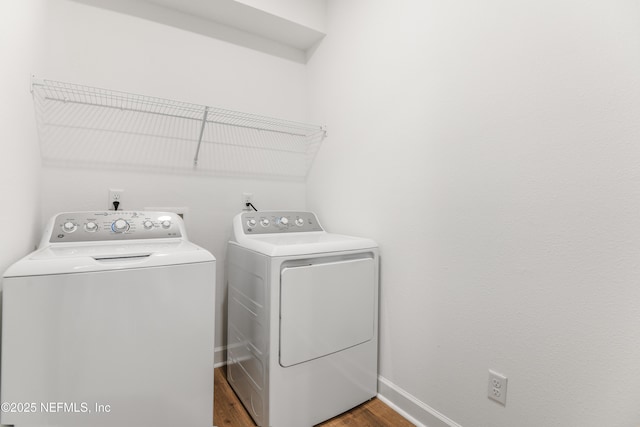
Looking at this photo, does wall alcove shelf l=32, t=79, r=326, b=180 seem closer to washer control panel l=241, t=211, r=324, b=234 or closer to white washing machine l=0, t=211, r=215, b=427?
washer control panel l=241, t=211, r=324, b=234

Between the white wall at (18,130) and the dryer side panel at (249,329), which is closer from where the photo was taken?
the white wall at (18,130)

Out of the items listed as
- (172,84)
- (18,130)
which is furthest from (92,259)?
(172,84)

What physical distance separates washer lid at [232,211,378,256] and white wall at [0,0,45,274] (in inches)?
35.1

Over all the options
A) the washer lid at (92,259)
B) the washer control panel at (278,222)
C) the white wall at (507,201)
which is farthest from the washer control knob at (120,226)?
the white wall at (507,201)

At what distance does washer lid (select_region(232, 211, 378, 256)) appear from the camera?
1.42 meters

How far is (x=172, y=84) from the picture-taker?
1876mm

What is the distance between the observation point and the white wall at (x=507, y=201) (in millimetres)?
931

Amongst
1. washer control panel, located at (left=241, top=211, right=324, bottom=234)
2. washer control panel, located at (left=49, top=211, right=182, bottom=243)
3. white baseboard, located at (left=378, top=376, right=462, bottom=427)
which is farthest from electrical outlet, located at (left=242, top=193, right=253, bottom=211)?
white baseboard, located at (left=378, top=376, right=462, bottom=427)

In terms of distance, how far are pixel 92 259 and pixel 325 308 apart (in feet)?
3.17

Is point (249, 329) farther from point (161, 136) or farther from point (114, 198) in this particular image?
point (161, 136)

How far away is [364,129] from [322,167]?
49 cm

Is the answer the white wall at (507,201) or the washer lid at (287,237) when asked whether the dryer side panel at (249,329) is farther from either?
the white wall at (507,201)

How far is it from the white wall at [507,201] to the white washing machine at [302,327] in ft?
0.60

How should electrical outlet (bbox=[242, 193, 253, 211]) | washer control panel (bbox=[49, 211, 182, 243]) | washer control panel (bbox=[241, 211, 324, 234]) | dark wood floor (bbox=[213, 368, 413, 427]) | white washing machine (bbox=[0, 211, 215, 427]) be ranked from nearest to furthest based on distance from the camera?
white washing machine (bbox=[0, 211, 215, 427]), washer control panel (bbox=[49, 211, 182, 243]), dark wood floor (bbox=[213, 368, 413, 427]), washer control panel (bbox=[241, 211, 324, 234]), electrical outlet (bbox=[242, 193, 253, 211])
